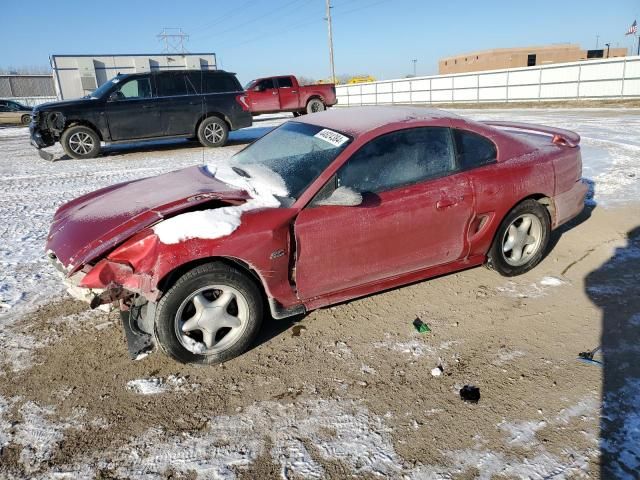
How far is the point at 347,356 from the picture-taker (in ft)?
10.7

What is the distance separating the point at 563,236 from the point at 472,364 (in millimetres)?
2915

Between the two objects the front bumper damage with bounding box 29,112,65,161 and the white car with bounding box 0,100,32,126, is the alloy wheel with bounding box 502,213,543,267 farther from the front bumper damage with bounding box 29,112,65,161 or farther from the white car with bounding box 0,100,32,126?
the white car with bounding box 0,100,32,126

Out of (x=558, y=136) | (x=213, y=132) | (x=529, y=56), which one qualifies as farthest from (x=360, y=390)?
(x=529, y=56)

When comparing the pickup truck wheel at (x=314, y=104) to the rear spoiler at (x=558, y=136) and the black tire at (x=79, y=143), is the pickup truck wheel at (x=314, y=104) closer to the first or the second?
the black tire at (x=79, y=143)

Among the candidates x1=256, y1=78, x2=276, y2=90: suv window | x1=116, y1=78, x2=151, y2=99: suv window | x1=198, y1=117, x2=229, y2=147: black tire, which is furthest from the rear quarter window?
x1=256, y1=78, x2=276, y2=90: suv window

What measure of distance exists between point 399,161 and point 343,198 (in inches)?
27.7

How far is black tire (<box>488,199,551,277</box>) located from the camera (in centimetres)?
418

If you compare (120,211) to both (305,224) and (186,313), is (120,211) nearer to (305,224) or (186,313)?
(186,313)

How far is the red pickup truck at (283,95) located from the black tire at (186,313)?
16765mm

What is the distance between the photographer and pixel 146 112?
438 inches

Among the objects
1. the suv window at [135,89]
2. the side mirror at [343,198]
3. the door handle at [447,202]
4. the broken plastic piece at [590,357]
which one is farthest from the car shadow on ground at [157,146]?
the broken plastic piece at [590,357]

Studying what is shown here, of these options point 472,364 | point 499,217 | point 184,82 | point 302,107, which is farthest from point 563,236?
point 302,107

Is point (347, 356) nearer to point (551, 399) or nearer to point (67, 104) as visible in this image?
point (551, 399)

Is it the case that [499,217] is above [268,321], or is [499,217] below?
above
